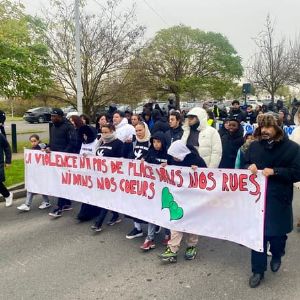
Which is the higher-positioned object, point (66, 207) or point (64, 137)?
point (64, 137)

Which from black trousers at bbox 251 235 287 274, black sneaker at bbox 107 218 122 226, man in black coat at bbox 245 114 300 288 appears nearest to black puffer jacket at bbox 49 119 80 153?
black sneaker at bbox 107 218 122 226

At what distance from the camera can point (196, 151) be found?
15.4ft

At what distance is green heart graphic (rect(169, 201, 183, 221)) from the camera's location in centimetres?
468

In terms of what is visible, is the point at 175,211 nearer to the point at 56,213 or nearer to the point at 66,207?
the point at 56,213

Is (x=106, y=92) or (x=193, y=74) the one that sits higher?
(x=193, y=74)

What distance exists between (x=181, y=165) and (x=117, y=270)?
1443mm

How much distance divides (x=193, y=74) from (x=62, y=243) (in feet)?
132

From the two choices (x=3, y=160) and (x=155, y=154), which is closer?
(x=155, y=154)

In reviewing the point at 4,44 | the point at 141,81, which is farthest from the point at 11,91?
the point at 141,81

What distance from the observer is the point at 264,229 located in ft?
Answer: 12.6

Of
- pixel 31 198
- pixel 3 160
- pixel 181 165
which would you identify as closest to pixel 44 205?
pixel 31 198

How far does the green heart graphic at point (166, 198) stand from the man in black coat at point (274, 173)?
123 centimetres

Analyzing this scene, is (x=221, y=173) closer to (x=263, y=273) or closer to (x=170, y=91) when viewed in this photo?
(x=263, y=273)

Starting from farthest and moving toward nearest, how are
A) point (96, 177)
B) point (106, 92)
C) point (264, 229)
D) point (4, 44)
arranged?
point (106, 92), point (4, 44), point (96, 177), point (264, 229)
